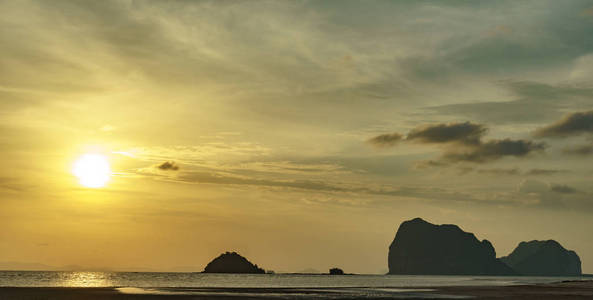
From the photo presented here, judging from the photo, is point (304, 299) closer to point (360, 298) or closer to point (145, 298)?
point (360, 298)

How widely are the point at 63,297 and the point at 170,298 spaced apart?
14156 mm

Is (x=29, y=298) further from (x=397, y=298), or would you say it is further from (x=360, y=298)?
(x=397, y=298)

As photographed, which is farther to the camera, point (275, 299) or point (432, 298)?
point (432, 298)

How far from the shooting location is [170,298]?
85.0 meters

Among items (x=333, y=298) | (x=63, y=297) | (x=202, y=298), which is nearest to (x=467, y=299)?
(x=333, y=298)

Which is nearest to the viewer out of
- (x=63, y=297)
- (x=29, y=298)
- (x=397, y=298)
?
(x=29, y=298)

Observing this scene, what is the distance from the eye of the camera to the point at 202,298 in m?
87.1

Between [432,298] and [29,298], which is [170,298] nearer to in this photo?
[29,298]

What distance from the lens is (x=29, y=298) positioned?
77.8 metres

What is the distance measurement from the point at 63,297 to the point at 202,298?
728 inches

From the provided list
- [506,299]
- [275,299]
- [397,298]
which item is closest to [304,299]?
[275,299]

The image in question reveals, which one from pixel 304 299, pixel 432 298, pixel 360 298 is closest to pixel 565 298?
pixel 432 298

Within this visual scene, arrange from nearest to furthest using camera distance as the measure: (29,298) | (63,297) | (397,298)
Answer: (29,298) → (63,297) → (397,298)

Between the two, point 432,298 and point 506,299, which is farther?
point 432,298
